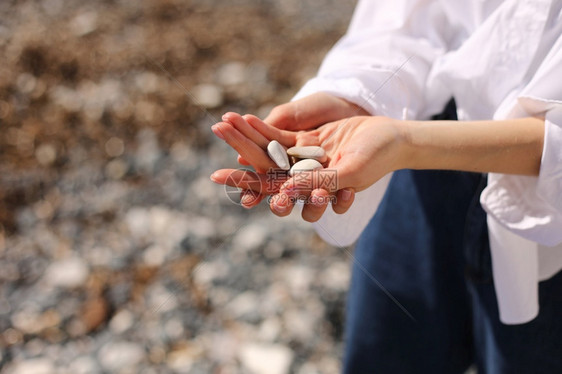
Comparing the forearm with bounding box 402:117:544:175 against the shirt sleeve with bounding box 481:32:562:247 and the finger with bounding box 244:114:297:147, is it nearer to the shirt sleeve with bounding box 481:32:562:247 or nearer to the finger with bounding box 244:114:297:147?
the shirt sleeve with bounding box 481:32:562:247

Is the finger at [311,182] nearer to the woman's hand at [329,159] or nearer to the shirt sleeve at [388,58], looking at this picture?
the woman's hand at [329,159]

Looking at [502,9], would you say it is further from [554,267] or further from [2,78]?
[2,78]

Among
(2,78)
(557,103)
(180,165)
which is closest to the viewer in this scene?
(557,103)

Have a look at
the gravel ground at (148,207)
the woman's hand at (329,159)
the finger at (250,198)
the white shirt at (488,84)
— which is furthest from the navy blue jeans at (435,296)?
the gravel ground at (148,207)

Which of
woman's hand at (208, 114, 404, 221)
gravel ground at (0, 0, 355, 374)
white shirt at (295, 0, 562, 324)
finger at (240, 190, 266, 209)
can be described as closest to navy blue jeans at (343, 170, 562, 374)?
white shirt at (295, 0, 562, 324)

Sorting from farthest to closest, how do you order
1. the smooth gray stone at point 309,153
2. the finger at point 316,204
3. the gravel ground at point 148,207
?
the gravel ground at point 148,207, the smooth gray stone at point 309,153, the finger at point 316,204

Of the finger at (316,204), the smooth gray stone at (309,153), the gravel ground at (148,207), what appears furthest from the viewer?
the gravel ground at (148,207)

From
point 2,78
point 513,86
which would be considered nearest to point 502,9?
point 513,86
